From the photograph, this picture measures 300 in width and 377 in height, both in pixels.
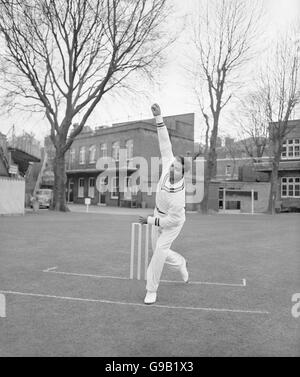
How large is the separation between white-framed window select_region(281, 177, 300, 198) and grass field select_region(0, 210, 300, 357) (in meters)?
34.5

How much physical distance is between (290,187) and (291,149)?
16.1 feet

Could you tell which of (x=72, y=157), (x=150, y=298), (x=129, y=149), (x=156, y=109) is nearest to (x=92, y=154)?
(x=72, y=157)

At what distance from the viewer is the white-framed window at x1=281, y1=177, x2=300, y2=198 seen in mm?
42750

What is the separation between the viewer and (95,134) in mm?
50062

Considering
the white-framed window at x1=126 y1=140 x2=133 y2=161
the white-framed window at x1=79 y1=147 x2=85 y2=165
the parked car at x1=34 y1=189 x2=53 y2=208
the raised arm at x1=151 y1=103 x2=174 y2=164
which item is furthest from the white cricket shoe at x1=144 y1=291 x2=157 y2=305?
the white-framed window at x1=79 y1=147 x2=85 y2=165

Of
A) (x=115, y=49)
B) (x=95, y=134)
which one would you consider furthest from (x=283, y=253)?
(x=95, y=134)

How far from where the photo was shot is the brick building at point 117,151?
43812 millimetres

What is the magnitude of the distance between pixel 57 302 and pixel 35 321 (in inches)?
34.7

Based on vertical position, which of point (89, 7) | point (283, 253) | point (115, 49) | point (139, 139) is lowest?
point (283, 253)

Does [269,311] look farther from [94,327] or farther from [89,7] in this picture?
[89,7]

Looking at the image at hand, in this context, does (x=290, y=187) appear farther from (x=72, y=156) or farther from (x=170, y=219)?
(x=170, y=219)

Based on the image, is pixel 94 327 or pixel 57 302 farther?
pixel 57 302

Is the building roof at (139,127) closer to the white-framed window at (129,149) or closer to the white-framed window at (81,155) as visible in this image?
the white-framed window at (129,149)
